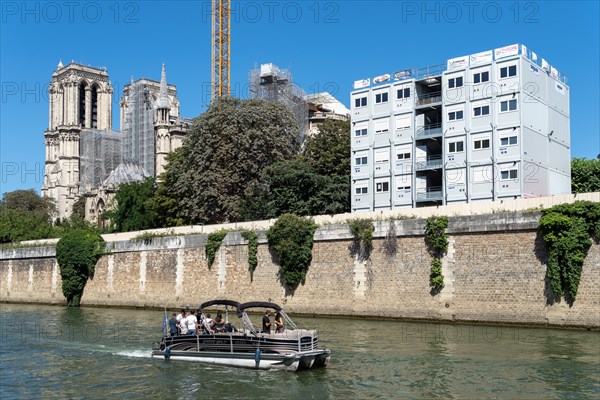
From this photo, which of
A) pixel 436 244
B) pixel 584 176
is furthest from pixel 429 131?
pixel 436 244

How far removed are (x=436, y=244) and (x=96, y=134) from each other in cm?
14490

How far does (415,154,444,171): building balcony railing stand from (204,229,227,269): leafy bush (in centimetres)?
1602

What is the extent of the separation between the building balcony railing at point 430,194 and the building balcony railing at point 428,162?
1.76 meters

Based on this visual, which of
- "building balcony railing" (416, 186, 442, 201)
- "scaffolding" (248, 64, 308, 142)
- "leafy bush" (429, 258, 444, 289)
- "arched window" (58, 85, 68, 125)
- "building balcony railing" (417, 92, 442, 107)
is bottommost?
"leafy bush" (429, 258, 444, 289)

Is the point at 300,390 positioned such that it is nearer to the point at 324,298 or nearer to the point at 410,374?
the point at 410,374

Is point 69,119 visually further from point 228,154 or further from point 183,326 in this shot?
point 183,326

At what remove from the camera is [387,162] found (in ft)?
187

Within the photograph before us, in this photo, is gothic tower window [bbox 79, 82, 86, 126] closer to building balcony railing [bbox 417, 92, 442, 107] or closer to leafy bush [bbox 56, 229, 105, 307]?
leafy bush [bbox 56, 229, 105, 307]

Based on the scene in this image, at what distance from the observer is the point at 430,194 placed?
5459cm

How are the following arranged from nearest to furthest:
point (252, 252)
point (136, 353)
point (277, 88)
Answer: point (136, 353), point (252, 252), point (277, 88)

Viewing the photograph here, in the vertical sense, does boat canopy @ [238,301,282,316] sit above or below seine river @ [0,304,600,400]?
above

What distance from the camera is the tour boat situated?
25.1m

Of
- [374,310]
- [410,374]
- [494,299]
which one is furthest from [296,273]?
[410,374]

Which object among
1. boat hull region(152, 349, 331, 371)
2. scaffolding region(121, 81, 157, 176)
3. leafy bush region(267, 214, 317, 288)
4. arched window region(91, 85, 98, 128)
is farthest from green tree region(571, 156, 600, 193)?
arched window region(91, 85, 98, 128)
